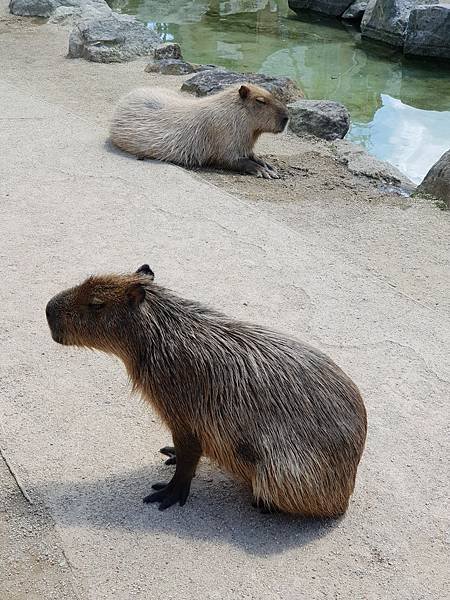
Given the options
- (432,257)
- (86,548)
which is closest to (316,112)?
(432,257)

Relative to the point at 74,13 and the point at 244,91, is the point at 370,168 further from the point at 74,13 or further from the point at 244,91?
the point at 74,13

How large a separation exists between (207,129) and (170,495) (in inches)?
218

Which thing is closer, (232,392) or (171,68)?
(232,392)

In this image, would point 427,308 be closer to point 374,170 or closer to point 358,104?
point 374,170

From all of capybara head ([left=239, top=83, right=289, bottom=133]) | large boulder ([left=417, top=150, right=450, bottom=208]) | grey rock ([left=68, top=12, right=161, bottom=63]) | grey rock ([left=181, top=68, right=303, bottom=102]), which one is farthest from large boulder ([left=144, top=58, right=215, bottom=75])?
large boulder ([left=417, top=150, right=450, bottom=208])

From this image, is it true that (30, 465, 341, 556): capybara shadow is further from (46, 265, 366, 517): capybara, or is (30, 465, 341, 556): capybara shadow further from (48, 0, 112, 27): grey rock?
(48, 0, 112, 27): grey rock

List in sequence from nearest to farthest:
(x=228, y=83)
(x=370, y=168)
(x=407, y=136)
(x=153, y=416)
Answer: (x=153, y=416)
(x=370, y=168)
(x=228, y=83)
(x=407, y=136)

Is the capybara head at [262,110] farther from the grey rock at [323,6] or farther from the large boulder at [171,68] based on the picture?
the grey rock at [323,6]

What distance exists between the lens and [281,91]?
1087 centimetres

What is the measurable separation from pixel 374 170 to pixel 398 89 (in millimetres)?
6401

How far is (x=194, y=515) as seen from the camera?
334 cm

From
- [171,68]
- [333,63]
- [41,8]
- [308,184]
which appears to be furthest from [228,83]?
[41,8]

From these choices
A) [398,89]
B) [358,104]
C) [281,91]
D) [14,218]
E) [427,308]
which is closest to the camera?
[427,308]

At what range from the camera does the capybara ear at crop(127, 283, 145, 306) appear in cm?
329
